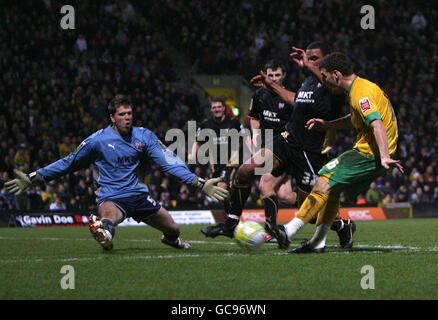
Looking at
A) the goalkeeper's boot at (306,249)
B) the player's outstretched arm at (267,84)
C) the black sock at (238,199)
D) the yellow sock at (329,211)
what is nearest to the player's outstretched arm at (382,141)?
the yellow sock at (329,211)

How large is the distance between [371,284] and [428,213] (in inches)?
718

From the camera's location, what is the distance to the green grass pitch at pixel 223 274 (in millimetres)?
5047

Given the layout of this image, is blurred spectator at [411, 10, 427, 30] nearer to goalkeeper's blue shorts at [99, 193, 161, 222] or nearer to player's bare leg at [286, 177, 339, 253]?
goalkeeper's blue shorts at [99, 193, 161, 222]

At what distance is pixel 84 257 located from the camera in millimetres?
7887

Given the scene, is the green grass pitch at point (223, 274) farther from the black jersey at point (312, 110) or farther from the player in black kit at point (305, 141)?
the black jersey at point (312, 110)

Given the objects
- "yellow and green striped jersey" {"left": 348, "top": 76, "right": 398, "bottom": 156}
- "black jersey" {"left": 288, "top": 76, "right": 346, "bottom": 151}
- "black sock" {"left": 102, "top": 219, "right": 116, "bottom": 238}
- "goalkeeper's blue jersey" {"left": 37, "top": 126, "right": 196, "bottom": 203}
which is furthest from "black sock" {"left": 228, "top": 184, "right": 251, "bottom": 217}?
"yellow and green striped jersey" {"left": 348, "top": 76, "right": 398, "bottom": 156}

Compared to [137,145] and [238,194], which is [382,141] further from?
[137,145]

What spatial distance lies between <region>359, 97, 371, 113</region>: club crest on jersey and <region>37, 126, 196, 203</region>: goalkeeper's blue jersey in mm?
2613

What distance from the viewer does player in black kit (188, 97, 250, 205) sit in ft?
43.7

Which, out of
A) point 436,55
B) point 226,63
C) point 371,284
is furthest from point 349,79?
point 436,55

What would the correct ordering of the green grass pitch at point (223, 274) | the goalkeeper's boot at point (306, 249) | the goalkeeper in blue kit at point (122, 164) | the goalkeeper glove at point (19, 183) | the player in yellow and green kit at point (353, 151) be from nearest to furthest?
the green grass pitch at point (223, 274)
the player in yellow and green kit at point (353, 151)
the goalkeeper's boot at point (306, 249)
the goalkeeper glove at point (19, 183)
the goalkeeper in blue kit at point (122, 164)

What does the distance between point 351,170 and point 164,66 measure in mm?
21388

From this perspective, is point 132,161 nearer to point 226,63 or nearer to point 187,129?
point 187,129

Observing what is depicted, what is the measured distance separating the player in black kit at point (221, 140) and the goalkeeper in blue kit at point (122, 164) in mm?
4327
